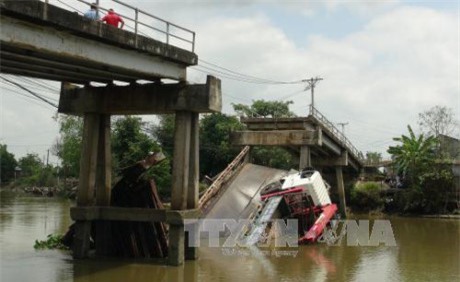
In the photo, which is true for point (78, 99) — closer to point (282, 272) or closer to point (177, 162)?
point (177, 162)

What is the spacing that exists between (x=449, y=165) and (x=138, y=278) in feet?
110

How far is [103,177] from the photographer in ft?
67.7

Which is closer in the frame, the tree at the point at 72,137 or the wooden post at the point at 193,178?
the wooden post at the point at 193,178

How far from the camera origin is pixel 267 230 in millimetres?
25094

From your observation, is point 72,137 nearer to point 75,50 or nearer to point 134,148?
point 134,148

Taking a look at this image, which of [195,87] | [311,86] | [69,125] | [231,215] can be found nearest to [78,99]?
[195,87]

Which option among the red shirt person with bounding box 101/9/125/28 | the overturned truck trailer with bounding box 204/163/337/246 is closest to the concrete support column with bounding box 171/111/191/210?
the red shirt person with bounding box 101/9/125/28

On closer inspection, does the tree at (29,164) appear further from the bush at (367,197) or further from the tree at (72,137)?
the bush at (367,197)

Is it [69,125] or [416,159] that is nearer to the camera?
[416,159]

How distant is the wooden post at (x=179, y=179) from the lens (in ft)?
60.5

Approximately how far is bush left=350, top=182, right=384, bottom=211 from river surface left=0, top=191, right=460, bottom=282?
19231 millimetres

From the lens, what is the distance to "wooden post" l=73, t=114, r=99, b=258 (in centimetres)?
1944

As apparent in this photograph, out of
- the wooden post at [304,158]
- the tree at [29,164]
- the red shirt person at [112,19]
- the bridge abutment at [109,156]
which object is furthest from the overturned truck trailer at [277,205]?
the tree at [29,164]

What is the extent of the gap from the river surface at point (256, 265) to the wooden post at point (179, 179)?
56cm
